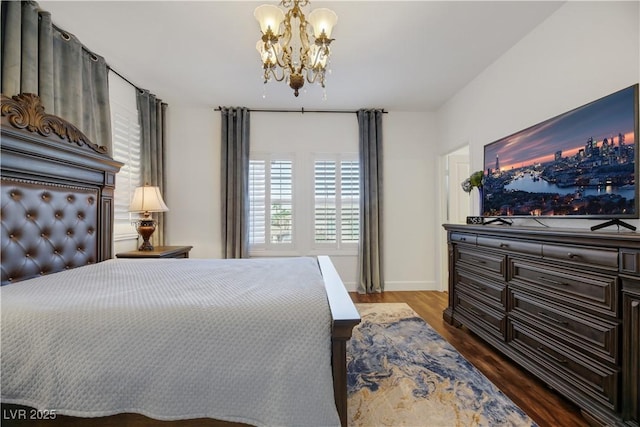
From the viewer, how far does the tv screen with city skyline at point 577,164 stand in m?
1.69

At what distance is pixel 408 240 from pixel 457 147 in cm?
149

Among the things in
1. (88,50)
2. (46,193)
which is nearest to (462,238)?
(46,193)

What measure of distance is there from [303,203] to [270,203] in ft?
1.62

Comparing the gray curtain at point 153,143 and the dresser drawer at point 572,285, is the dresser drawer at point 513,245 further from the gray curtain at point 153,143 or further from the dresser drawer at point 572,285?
the gray curtain at point 153,143

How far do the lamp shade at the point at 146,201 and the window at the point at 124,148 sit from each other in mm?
174

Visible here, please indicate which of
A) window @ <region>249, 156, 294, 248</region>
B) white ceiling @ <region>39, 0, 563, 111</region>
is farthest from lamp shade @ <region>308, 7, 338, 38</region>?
window @ <region>249, 156, 294, 248</region>

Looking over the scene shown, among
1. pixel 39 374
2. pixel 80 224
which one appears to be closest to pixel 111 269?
pixel 80 224

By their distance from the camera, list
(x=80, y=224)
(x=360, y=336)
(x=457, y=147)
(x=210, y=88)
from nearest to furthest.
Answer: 1. (x=80, y=224)
2. (x=360, y=336)
3. (x=210, y=88)
4. (x=457, y=147)

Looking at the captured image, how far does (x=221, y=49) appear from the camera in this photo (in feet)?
8.73

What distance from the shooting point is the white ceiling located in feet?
7.04

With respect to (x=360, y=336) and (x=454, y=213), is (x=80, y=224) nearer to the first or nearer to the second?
(x=360, y=336)

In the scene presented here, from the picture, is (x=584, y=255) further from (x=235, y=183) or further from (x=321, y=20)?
(x=235, y=183)

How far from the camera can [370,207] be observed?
164 inches

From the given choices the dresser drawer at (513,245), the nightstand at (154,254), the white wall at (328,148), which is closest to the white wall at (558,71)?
the dresser drawer at (513,245)
